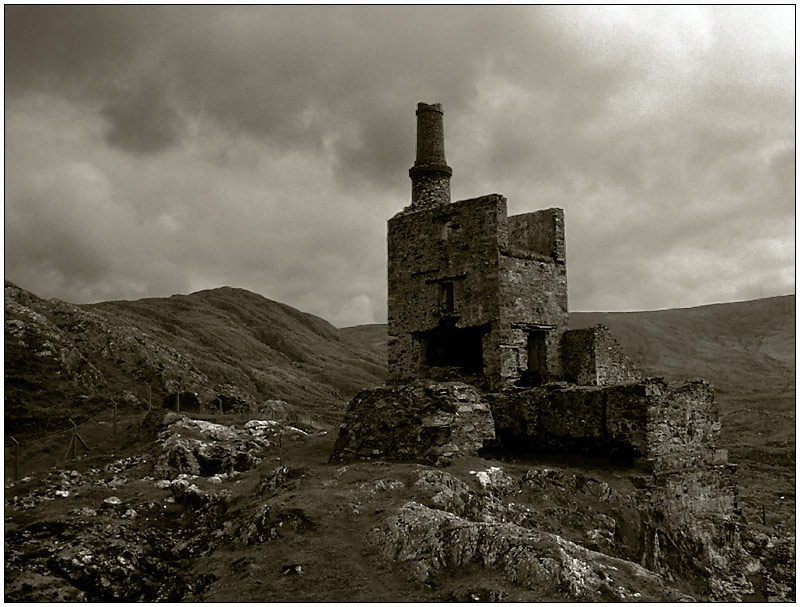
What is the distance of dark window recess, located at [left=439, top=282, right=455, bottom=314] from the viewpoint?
70.5 ft

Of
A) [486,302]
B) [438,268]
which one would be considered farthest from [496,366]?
[438,268]

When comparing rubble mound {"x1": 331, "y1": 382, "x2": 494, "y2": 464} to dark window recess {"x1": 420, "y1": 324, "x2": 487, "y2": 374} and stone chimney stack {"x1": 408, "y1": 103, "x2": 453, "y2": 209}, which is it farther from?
stone chimney stack {"x1": 408, "y1": 103, "x2": 453, "y2": 209}

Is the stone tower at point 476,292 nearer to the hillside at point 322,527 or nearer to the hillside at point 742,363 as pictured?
the hillside at point 322,527

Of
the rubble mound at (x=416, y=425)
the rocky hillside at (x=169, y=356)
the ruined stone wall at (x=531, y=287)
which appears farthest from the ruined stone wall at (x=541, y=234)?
the rocky hillside at (x=169, y=356)

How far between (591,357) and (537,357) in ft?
5.53

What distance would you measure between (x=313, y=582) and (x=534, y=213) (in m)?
16.4

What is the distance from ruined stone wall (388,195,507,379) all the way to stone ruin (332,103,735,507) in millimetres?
35

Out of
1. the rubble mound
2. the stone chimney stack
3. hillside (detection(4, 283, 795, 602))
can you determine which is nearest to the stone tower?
the stone chimney stack

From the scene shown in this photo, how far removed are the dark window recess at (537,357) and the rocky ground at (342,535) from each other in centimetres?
495

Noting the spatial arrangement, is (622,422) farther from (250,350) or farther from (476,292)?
(250,350)

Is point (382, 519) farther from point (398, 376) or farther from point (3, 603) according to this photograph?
point (398, 376)

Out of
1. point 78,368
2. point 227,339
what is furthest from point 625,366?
point 227,339

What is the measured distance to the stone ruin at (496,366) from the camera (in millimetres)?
16109

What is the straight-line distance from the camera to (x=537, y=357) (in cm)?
2178
